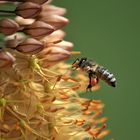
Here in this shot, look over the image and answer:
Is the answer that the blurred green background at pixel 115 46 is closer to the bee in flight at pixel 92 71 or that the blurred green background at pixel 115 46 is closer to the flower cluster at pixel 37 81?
the bee in flight at pixel 92 71

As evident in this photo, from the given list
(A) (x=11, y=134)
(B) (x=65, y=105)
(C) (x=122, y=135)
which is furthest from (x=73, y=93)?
(C) (x=122, y=135)

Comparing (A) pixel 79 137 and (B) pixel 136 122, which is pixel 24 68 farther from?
(B) pixel 136 122

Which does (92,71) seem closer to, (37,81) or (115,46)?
(37,81)

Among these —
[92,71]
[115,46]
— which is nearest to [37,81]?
[92,71]

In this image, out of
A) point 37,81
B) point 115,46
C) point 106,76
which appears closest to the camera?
point 37,81

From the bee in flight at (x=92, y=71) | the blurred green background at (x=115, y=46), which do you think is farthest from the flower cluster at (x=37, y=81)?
the blurred green background at (x=115, y=46)

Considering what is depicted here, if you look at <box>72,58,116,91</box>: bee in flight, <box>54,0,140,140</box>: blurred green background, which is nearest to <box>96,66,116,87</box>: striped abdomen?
<box>72,58,116,91</box>: bee in flight
